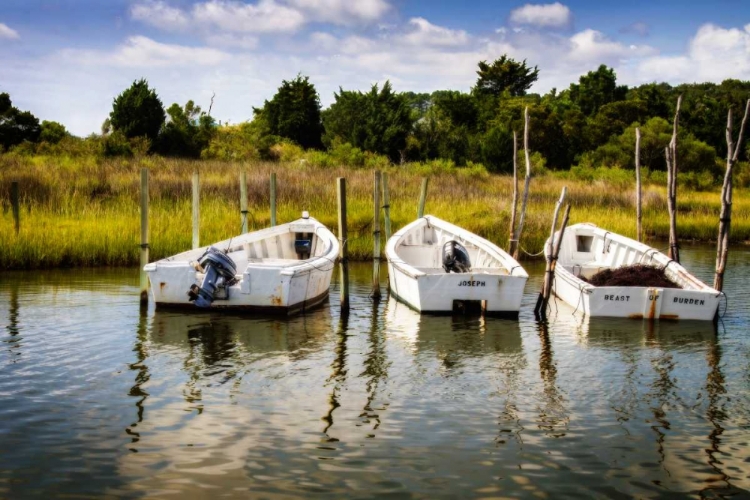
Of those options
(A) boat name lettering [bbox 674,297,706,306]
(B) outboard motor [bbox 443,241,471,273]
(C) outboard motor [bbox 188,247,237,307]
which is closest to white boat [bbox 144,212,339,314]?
(C) outboard motor [bbox 188,247,237,307]

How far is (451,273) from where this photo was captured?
12875 millimetres

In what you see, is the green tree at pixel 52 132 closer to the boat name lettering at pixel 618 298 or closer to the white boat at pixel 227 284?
the white boat at pixel 227 284

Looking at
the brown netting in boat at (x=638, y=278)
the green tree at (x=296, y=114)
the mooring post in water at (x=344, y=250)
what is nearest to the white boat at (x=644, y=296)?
the brown netting in boat at (x=638, y=278)

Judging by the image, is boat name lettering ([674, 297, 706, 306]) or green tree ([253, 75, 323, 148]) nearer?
boat name lettering ([674, 297, 706, 306])

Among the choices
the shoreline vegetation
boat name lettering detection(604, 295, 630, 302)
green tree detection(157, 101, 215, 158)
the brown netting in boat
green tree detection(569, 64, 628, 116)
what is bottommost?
boat name lettering detection(604, 295, 630, 302)

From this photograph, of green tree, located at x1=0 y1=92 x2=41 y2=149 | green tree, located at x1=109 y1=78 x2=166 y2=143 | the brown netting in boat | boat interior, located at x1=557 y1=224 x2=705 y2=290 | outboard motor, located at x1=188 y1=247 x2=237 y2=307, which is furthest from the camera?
green tree, located at x1=109 y1=78 x2=166 y2=143

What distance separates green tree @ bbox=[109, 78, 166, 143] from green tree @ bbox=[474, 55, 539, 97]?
95.6ft

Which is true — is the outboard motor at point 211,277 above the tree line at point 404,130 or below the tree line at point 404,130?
below

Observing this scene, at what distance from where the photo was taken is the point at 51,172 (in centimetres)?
2352

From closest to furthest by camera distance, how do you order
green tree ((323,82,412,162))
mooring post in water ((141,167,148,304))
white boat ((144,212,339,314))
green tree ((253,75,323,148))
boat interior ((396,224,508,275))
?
white boat ((144,212,339,314)), mooring post in water ((141,167,148,304)), boat interior ((396,224,508,275)), green tree ((323,82,412,162)), green tree ((253,75,323,148))

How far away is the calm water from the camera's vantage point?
627cm

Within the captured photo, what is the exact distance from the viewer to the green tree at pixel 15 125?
39594 mm

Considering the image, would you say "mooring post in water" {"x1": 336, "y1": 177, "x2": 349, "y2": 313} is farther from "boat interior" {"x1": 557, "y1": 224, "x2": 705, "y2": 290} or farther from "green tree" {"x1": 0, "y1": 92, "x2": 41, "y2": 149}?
"green tree" {"x1": 0, "y1": 92, "x2": 41, "y2": 149}

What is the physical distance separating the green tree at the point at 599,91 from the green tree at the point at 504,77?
14.7 feet
